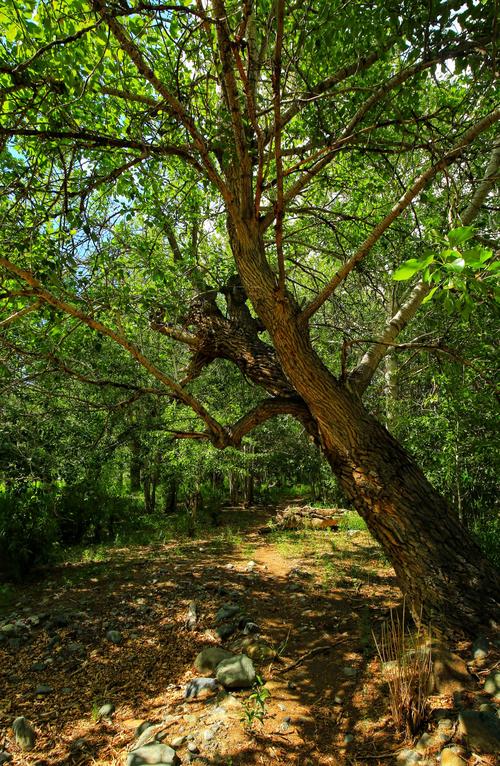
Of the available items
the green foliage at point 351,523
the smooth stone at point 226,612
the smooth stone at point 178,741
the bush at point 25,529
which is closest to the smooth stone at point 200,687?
the smooth stone at point 178,741

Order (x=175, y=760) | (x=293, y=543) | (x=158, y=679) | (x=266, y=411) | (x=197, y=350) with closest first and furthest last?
(x=175, y=760), (x=158, y=679), (x=266, y=411), (x=197, y=350), (x=293, y=543)

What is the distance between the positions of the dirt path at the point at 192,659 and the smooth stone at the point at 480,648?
683 mm

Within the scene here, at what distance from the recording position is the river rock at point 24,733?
287cm

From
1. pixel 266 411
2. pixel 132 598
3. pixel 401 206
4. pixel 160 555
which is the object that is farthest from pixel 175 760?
pixel 160 555

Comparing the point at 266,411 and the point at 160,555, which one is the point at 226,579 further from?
the point at 266,411

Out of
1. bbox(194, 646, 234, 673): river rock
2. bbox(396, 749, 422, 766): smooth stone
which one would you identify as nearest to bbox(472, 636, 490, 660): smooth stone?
bbox(396, 749, 422, 766): smooth stone

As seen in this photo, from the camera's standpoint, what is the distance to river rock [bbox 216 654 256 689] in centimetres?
314

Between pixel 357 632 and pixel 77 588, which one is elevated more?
pixel 357 632

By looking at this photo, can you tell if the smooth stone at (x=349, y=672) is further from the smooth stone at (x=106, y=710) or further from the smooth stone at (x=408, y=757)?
the smooth stone at (x=106, y=710)

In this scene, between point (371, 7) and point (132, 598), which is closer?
point (371, 7)

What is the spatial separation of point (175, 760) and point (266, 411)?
8.18 feet

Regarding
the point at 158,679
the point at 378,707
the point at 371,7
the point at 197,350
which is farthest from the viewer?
the point at 197,350

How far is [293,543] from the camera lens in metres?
9.02

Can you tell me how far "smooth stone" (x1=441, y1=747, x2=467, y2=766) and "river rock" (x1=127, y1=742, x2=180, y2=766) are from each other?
145cm
